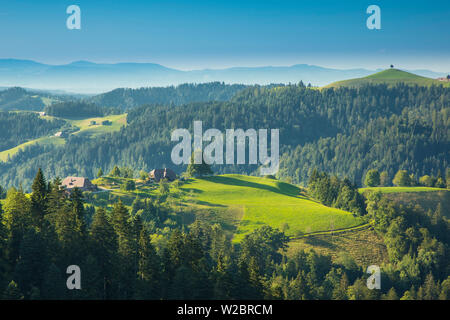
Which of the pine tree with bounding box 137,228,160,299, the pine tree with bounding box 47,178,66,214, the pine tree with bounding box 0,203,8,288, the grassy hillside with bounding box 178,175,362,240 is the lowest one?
the grassy hillside with bounding box 178,175,362,240

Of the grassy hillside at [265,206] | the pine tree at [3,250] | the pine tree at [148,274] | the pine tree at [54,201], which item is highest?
the pine tree at [54,201]

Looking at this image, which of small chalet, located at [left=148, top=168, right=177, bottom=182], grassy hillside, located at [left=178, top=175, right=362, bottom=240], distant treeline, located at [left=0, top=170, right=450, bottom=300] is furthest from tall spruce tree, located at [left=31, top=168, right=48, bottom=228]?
small chalet, located at [left=148, top=168, right=177, bottom=182]

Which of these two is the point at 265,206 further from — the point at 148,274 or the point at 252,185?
the point at 148,274

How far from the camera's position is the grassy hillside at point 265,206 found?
389ft

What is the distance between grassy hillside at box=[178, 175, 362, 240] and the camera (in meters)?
119

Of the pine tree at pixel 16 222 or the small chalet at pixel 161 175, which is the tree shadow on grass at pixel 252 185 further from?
the pine tree at pixel 16 222

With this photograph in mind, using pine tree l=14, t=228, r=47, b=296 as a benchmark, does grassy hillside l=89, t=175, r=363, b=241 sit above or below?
below

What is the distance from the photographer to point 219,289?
5112 centimetres

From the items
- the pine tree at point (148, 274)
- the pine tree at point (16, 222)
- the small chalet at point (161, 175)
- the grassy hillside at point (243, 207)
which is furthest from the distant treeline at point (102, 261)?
the small chalet at point (161, 175)

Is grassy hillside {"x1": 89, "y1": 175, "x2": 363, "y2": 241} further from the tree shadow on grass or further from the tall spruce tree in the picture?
the tall spruce tree
